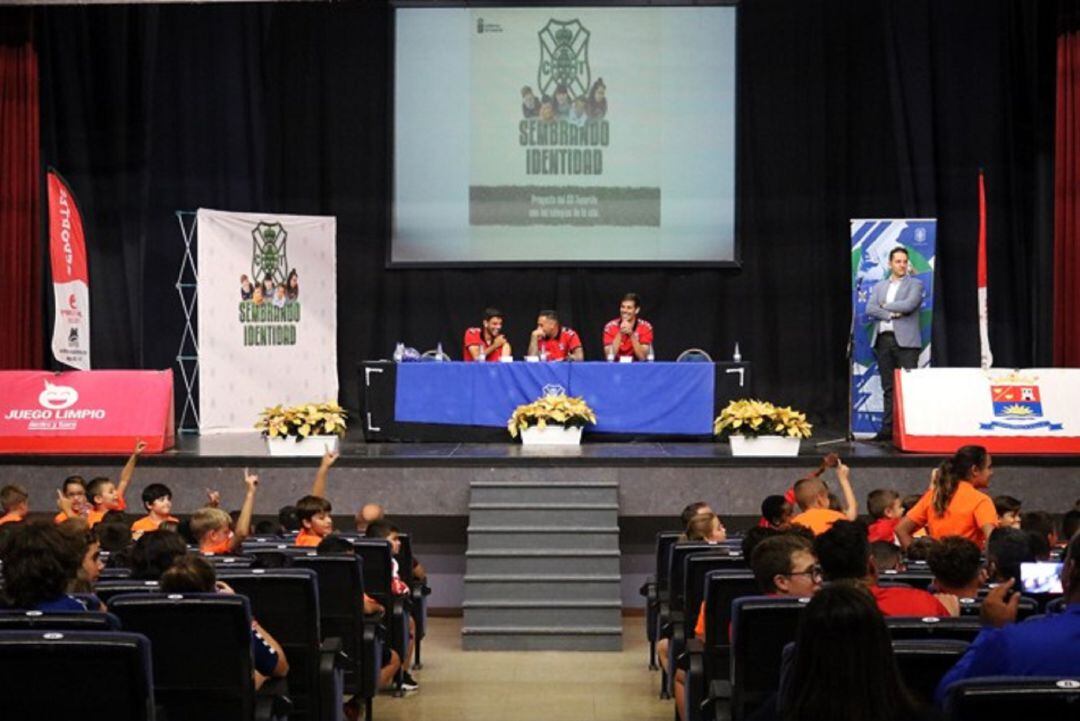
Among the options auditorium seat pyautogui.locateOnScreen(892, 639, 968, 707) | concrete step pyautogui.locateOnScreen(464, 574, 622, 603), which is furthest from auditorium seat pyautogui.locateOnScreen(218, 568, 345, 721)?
concrete step pyautogui.locateOnScreen(464, 574, 622, 603)

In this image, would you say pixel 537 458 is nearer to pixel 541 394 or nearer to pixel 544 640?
pixel 541 394

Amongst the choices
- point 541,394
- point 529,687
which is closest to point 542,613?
point 529,687

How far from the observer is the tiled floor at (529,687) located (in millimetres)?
9156

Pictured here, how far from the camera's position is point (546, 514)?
12352mm

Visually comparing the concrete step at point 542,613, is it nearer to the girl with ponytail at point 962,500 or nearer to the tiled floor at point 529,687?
the tiled floor at point 529,687

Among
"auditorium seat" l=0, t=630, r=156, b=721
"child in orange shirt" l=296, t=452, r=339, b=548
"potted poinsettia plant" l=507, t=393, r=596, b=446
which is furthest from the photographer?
"potted poinsettia plant" l=507, t=393, r=596, b=446

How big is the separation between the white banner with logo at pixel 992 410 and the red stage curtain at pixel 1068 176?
2.32m

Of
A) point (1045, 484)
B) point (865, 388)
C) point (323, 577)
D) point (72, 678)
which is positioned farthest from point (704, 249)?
point (72, 678)

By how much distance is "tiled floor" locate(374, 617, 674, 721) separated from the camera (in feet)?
30.0

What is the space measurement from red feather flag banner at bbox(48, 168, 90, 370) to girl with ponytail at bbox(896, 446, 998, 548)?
7248mm

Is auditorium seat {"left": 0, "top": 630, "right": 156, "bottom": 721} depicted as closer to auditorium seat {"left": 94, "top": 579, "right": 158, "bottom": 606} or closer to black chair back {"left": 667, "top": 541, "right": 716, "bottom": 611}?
auditorium seat {"left": 94, "top": 579, "right": 158, "bottom": 606}

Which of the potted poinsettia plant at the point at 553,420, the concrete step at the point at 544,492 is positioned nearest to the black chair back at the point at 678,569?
the concrete step at the point at 544,492

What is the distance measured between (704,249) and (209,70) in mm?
5143

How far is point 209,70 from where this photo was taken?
17125mm
